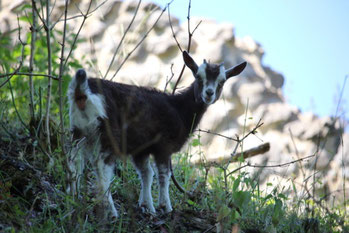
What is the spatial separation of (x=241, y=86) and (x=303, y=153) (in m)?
2.80

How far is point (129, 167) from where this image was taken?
550cm

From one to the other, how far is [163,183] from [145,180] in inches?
8.7

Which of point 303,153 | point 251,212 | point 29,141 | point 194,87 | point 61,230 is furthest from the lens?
point 303,153

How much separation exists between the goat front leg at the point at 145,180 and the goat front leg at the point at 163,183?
111mm

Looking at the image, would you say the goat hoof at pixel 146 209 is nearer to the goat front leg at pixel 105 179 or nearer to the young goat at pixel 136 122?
the young goat at pixel 136 122

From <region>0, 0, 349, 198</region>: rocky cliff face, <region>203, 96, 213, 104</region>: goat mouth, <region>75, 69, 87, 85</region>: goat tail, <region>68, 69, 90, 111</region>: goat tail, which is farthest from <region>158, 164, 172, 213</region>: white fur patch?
<region>0, 0, 349, 198</region>: rocky cliff face

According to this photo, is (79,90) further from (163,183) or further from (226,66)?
(226,66)

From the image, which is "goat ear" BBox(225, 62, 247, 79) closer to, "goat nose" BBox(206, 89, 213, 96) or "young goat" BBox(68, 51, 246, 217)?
"young goat" BBox(68, 51, 246, 217)

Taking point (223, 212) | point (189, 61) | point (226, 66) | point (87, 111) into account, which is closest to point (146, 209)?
point (87, 111)

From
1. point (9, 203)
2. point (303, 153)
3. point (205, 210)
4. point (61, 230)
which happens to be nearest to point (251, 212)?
point (205, 210)

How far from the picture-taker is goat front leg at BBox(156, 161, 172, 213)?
4571mm

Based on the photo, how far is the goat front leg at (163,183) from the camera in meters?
4.57

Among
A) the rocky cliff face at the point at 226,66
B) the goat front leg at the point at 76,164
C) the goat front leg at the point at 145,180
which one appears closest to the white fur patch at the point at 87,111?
the goat front leg at the point at 76,164

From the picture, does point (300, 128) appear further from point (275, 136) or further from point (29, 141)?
point (29, 141)
